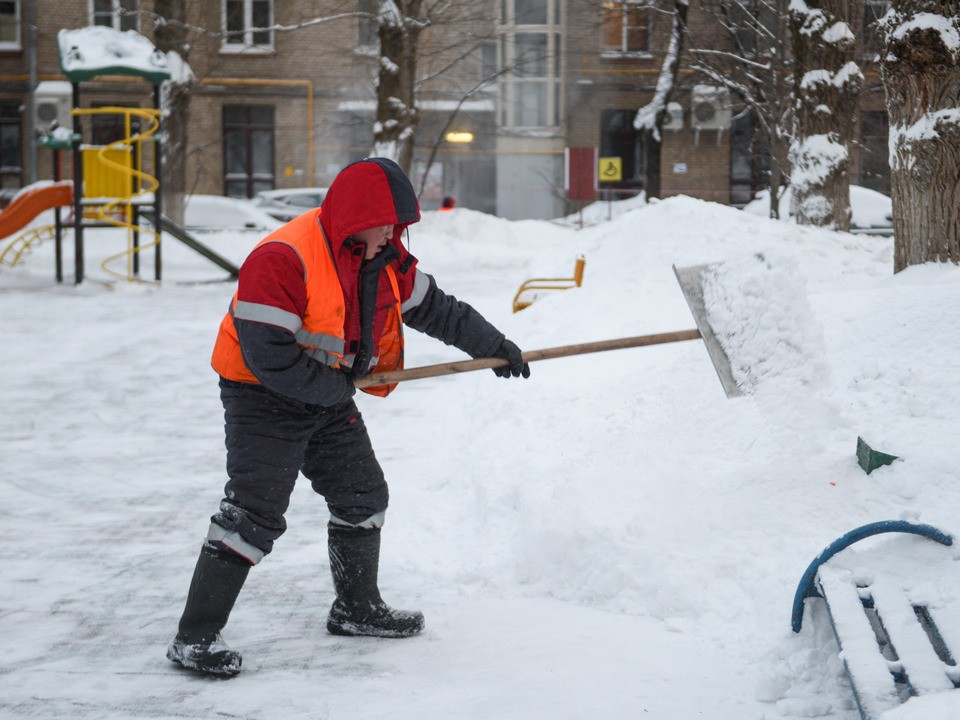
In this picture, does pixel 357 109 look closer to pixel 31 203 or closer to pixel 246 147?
pixel 246 147

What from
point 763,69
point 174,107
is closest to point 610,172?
A: point 174,107

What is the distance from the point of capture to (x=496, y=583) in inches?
161

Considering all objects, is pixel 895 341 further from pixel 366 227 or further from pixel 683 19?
pixel 683 19

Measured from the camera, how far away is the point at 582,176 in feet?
97.3

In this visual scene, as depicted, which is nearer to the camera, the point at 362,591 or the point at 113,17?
the point at 362,591

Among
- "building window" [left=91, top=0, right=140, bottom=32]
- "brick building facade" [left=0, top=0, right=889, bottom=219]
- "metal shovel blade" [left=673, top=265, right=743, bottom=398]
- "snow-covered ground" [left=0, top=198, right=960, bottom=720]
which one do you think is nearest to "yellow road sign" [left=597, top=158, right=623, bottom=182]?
"brick building facade" [left=0, top=0, right=889, bottom=219]

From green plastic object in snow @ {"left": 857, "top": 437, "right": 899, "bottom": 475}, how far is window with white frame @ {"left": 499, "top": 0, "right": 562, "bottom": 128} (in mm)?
29523

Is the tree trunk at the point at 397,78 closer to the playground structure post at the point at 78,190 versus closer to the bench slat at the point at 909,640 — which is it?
the playground structure post at the point at 78,190

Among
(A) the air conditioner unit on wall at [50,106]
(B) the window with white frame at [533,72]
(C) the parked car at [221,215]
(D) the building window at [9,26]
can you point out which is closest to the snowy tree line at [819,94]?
(C) the parked car at [221,215]

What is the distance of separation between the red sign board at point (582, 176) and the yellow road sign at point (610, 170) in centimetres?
25

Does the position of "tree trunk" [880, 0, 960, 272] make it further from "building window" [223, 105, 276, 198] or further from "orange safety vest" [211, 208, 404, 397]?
"building window" [223, 105, 276, 198]

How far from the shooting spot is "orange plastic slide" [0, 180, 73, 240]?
15.2 metres

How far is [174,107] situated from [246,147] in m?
10.6

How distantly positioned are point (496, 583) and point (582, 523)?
38cm
